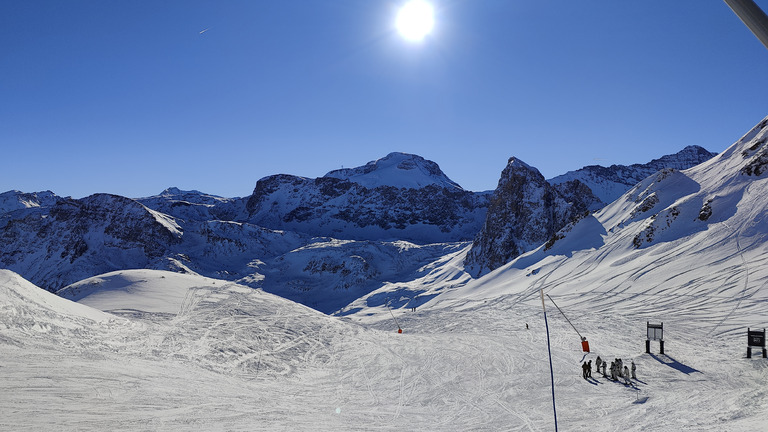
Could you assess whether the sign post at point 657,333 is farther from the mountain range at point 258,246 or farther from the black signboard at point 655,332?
the mountain range at point 258,246

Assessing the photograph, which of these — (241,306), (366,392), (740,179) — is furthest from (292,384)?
(740,179)

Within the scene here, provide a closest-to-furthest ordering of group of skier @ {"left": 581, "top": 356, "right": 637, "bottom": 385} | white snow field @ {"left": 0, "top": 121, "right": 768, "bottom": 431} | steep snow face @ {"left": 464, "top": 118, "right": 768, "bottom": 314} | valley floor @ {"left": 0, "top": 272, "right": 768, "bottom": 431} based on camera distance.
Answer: valley floor @ {"left": 0, "top": 272, "right": 768, "bottom": 431} < white snow field @ {"left": 0, "top": 121, "right": 768, "bottom": 431} < group of skier @ {"left": 581, "top": 356, "right": 637, "bottom": 385} < steep snow face @ {"left": 464, "top": 118, "right": 768, "bottom": 314}

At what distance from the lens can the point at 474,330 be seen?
40.8m

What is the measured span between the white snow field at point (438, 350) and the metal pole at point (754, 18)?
12773 millimetres

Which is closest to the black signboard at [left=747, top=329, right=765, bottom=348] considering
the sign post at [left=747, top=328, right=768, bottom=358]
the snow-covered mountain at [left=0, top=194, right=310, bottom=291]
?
the sign post at [left=747, top=328, right=768, bottom=358]

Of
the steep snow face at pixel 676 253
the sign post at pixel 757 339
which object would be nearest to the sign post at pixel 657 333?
the sign post at pixel 757 339

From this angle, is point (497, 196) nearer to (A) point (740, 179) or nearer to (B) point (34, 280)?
(A) point (740, 179)

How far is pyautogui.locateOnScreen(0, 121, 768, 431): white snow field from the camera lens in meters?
16.3

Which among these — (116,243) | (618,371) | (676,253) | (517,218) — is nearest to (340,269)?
(517,218)

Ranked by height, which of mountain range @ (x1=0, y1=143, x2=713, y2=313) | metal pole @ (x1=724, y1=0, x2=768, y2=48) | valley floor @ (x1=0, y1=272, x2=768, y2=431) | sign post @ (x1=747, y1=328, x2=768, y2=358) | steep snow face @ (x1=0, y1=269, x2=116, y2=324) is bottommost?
valley floor @ (x1=0, y1=272, x2=768, y2=431)

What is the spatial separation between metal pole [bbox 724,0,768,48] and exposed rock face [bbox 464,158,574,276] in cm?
8574

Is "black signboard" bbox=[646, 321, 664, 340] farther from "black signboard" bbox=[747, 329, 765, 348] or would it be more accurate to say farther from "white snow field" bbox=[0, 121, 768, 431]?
"black signboard" bbox=[747, 329, 765, 348]

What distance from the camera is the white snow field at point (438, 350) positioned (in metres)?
16.3

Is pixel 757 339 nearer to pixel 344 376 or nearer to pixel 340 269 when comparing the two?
pixel 344 376
